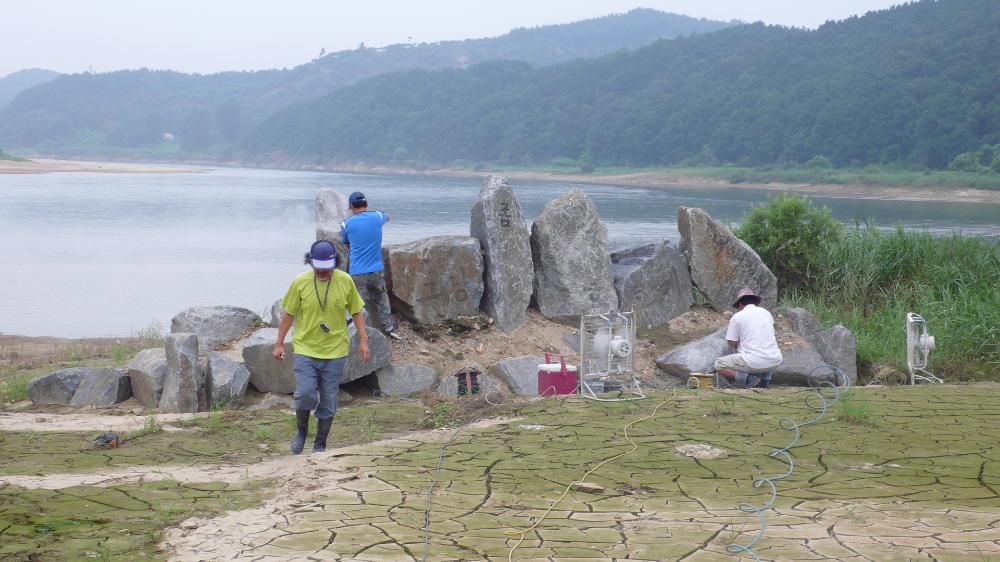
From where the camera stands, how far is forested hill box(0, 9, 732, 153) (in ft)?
460

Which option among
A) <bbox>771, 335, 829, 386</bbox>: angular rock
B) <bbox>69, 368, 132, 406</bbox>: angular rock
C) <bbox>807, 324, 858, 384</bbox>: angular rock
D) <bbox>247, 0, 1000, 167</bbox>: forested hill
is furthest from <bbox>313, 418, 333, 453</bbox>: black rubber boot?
<bbox>247, 0, 1000, 167</bbox>: forested hill

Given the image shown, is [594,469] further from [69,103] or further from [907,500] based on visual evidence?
[69,103]

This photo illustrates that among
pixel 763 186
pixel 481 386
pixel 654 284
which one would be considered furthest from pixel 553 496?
pixel 763 186

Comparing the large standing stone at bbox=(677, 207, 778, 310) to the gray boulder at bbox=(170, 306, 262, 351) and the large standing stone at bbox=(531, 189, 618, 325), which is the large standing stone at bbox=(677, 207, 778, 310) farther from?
the gray boulder at bbox=(170, 306, 262, 351)

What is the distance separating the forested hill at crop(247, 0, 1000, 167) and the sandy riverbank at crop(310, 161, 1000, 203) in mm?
2684

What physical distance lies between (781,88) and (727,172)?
527 inches

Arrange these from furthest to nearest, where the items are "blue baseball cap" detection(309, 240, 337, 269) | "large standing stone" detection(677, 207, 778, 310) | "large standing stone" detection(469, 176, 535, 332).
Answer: "large standing stone" detection(677, 207, 778, 310) < "large standing stone" detection(469, 176, 535, 332) < "blue baseball cap" detection(309, 240, 337, 269)

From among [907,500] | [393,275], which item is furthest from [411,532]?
[393,275]

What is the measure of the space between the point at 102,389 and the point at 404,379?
3.21 meters

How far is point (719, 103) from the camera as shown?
7581 centimetres

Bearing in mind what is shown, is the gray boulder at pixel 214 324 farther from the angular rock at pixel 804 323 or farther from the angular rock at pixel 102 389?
the angular rock at pixel 804 323

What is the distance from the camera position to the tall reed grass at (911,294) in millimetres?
12938

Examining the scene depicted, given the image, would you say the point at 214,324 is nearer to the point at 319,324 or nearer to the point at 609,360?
the point at 609,360

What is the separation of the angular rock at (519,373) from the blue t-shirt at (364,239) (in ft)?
5.89
